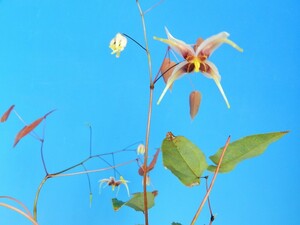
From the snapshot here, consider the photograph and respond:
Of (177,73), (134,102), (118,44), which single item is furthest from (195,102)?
(134,102)

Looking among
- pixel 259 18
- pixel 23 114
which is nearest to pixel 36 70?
pixel 23 114

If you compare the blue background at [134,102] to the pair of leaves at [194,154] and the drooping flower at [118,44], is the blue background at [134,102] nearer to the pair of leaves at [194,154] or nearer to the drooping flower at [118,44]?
the drooping flower at [118,44]

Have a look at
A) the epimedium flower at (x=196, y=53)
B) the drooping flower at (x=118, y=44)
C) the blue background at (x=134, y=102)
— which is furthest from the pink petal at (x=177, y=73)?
the blue background at (x=134, y=102)

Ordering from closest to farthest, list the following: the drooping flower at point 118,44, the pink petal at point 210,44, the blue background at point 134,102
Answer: the pink petal at point 210,44 → the drooping flower at point 118,44 → the blue background at point 134,102

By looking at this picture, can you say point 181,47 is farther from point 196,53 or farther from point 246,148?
point 246,148

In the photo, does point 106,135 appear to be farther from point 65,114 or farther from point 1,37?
point 1,37

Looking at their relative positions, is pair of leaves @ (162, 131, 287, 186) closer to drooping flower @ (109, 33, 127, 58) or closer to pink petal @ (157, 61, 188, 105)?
pink petal @ (157, 61, 188, 105)

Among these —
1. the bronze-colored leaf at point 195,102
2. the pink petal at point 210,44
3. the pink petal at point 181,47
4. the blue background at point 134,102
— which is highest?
the blue background at point 134,102
